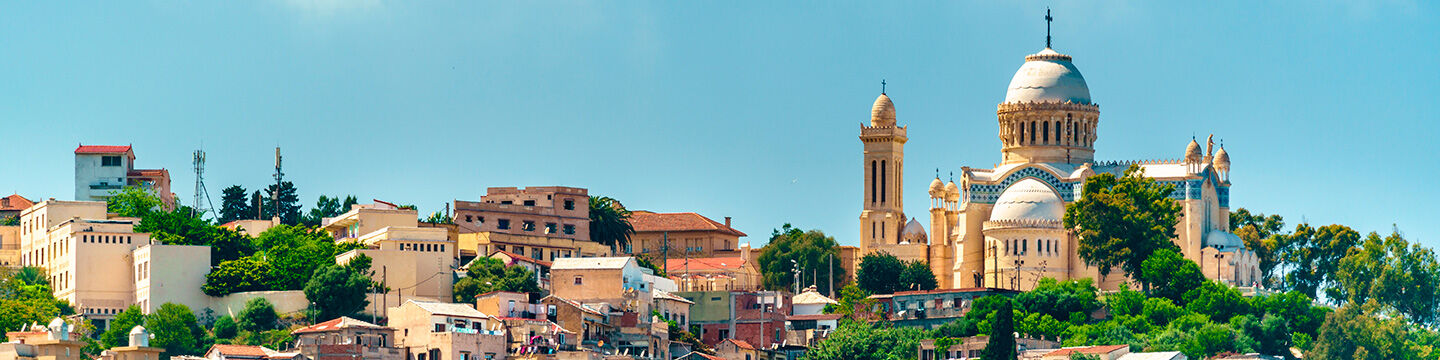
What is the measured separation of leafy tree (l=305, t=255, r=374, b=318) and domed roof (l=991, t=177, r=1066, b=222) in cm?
2302

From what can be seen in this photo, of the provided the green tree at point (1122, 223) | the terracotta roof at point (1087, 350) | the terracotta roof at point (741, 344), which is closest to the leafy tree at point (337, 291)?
the terracotta roof at point (741, 344)

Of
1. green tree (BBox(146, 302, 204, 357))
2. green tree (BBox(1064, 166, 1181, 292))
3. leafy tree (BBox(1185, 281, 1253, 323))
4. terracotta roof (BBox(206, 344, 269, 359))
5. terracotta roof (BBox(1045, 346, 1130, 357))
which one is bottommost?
terracotta roof (BBox(1045, 346, 1130, 357))

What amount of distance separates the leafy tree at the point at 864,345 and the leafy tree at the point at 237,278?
54.2 feet

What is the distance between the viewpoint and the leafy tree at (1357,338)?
9744 centimetres

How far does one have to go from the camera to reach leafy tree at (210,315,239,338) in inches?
3696

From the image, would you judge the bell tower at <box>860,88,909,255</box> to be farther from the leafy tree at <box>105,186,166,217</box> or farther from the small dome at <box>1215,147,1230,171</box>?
the leafy tree at <box>105,186,166,217</box>

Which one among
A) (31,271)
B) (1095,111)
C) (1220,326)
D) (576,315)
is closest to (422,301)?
(576,315)

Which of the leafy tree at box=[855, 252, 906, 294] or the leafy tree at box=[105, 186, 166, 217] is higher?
the leafy tree at box=[105, 186, 166, 217]

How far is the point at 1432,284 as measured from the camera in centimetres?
10656

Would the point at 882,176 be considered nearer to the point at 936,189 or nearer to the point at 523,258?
the point at 936,189

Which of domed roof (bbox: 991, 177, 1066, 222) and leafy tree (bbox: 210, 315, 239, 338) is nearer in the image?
leafy tree (bbox: 210, 315, 239, 338)

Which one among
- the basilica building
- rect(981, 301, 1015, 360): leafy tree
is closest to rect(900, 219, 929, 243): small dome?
the basilica building

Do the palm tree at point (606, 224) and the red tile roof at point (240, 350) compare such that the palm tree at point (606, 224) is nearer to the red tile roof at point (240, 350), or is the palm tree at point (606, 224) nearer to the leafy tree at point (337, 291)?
the leafy tree at point (337, 291)

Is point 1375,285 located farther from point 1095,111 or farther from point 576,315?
point 576,315
